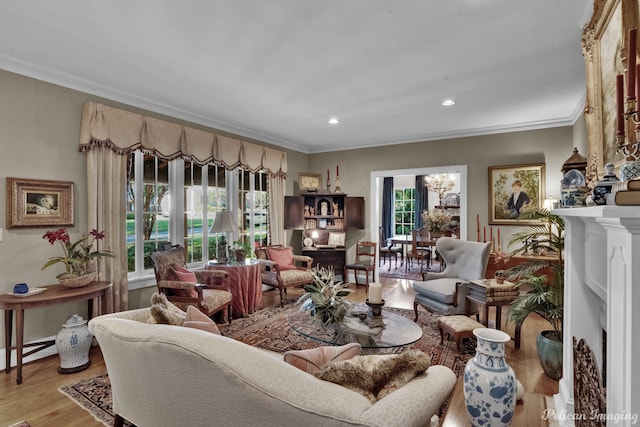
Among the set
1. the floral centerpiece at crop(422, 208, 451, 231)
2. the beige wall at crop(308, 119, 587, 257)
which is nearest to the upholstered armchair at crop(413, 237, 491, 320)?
the beige wall at crop(308, 119, 587, 257)

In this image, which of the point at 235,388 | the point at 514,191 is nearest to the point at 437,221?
the point at 514,191

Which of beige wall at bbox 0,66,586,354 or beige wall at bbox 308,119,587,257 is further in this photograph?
beige wall at bbox 308,119,587,257

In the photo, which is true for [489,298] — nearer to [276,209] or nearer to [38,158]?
[276,209]

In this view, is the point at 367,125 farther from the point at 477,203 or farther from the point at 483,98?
the point at 477,203

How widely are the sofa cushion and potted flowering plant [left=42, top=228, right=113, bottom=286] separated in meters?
3.36

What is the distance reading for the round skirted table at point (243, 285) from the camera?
161 inches

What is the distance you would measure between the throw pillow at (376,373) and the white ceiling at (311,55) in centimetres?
202

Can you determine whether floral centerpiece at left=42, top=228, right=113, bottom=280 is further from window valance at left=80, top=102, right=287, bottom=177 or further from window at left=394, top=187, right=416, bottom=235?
window at left=394, top=187, right=416, bottom=235

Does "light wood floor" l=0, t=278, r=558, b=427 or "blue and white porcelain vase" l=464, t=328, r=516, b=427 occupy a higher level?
"blue and white porcelain vase" l=464, t=328, r=516, b=427

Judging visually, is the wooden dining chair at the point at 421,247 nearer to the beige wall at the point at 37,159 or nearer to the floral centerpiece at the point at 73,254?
the floral centerpiece at the point at 73,254

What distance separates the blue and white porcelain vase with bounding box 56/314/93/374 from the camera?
271cm

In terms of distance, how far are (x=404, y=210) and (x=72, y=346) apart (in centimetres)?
873

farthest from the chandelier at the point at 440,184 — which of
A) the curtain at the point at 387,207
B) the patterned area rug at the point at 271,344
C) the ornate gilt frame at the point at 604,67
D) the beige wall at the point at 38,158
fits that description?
the ornate gilt frame at the point at 604,67

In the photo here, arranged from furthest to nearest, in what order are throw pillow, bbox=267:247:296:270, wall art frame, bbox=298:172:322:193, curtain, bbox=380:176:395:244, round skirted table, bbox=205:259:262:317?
curtain, bbox=380:176:395:244
wall art frame, bbox=298:172:322:193
throw pillow, bbox=267:247:296:270
round skirted table, bbox=205:259:262:317
